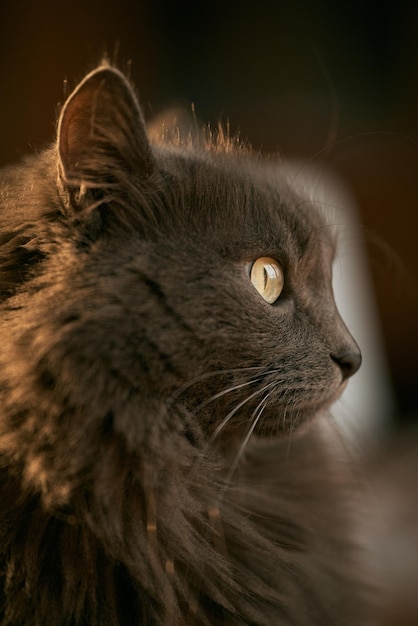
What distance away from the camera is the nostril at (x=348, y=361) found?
99 centimetres

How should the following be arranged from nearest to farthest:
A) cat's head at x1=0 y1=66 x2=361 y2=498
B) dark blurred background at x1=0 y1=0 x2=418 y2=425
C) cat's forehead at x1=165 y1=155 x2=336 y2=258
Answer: cat's head at x1=0 y1=66 x2=361 y2=498 → cat's forehead at x1=165 y1=155 x2=336 y2=258 → dark blurred background at x1=0 y1=0 x2=418 y2=425

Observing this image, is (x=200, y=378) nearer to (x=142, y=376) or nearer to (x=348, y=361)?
(x=142, y=376)

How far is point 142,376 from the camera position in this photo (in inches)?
32.3

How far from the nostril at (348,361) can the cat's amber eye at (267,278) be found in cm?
13

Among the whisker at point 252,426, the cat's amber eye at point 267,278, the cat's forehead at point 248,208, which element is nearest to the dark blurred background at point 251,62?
the cat's forehead at point 248,208

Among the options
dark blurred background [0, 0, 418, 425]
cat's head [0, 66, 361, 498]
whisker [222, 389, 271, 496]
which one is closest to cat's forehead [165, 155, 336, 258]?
cat's head [0, 66, 361, 498]

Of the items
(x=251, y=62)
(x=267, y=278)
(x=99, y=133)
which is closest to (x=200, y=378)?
(x=267, y=278)

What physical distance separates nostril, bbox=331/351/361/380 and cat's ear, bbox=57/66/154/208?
1.38 ft

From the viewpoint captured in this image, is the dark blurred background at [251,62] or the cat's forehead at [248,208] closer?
the cat's forehead at [248,208]

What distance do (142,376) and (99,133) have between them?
1.05ft

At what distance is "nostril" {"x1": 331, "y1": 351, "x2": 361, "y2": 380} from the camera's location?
99 centimetres

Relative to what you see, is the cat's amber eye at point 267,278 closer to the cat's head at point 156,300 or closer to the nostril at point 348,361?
the cat's head at point 156,300

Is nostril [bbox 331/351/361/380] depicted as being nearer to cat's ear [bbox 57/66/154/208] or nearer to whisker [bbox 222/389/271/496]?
whisker [bbox 222/389/271/496]

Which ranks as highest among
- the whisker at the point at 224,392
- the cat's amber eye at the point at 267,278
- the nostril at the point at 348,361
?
the cat's amber eye at the point at 267,278
